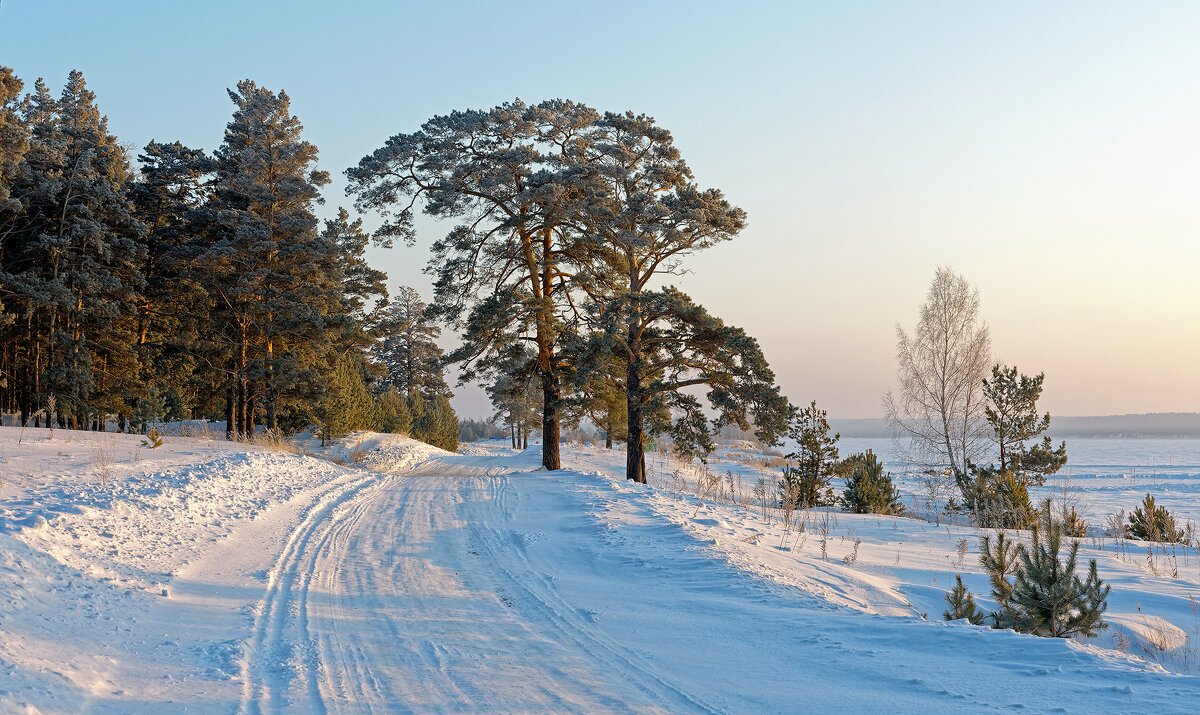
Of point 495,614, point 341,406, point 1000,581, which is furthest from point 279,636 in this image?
point 341,406

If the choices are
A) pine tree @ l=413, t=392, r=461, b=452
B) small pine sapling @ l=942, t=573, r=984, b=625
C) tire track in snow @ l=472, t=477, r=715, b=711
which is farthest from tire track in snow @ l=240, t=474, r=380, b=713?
pine tree @ l=413, t=392, r=461, b=452

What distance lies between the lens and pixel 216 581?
6.31m

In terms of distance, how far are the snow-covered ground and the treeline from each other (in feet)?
40.2

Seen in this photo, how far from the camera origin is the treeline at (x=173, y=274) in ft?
77.5

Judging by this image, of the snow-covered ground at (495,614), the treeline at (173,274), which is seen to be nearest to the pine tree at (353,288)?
the treeline at (173,274)

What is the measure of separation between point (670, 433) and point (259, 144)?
1866 centimetres

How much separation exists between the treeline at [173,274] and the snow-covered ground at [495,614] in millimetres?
12263

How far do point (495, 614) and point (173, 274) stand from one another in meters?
29.8

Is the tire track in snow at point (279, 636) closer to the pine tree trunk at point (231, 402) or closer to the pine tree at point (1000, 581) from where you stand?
the pine tree at point (1000, 581)

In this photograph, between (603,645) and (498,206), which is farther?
(498,206)

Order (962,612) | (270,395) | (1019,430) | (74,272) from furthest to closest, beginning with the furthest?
1. (74,272)
2. (270,395)
3. (1019,430)
4. (962,612)

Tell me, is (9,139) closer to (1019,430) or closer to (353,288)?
(353,288)

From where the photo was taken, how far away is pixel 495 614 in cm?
557

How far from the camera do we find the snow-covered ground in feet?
12.6
